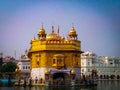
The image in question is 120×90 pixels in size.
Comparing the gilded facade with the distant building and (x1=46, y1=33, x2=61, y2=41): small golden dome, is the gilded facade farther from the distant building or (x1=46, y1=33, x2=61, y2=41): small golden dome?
the distant building

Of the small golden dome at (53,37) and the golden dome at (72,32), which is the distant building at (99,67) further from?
the small golden dome at (53,37)

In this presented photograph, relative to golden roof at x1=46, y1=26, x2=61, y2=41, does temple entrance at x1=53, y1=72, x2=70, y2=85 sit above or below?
below

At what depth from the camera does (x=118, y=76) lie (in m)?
77.2

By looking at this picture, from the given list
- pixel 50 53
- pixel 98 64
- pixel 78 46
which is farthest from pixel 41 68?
pixel 98 64

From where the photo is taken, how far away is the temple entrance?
31.5 meters

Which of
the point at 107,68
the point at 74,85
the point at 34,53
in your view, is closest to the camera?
the point at 74,85

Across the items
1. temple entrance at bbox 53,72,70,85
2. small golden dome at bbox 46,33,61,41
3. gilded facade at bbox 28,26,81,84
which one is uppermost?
small golden dome at bbox 46,33,61,41

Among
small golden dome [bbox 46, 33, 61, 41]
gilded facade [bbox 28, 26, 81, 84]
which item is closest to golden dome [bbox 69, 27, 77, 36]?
small golden dome [bbox 46, 33, 61, 41]

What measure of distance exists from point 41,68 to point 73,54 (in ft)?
10.9

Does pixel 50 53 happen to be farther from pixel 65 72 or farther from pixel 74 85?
pixel 74 85

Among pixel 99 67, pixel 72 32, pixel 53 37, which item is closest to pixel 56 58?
pixel 53 37

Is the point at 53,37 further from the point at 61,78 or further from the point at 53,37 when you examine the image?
the point at 61,78

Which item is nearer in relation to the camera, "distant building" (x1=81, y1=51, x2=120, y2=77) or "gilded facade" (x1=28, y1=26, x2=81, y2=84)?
"gilded facade" (x1=28, y1=26, x2=81, y2=84)

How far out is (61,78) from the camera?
3369 cm
